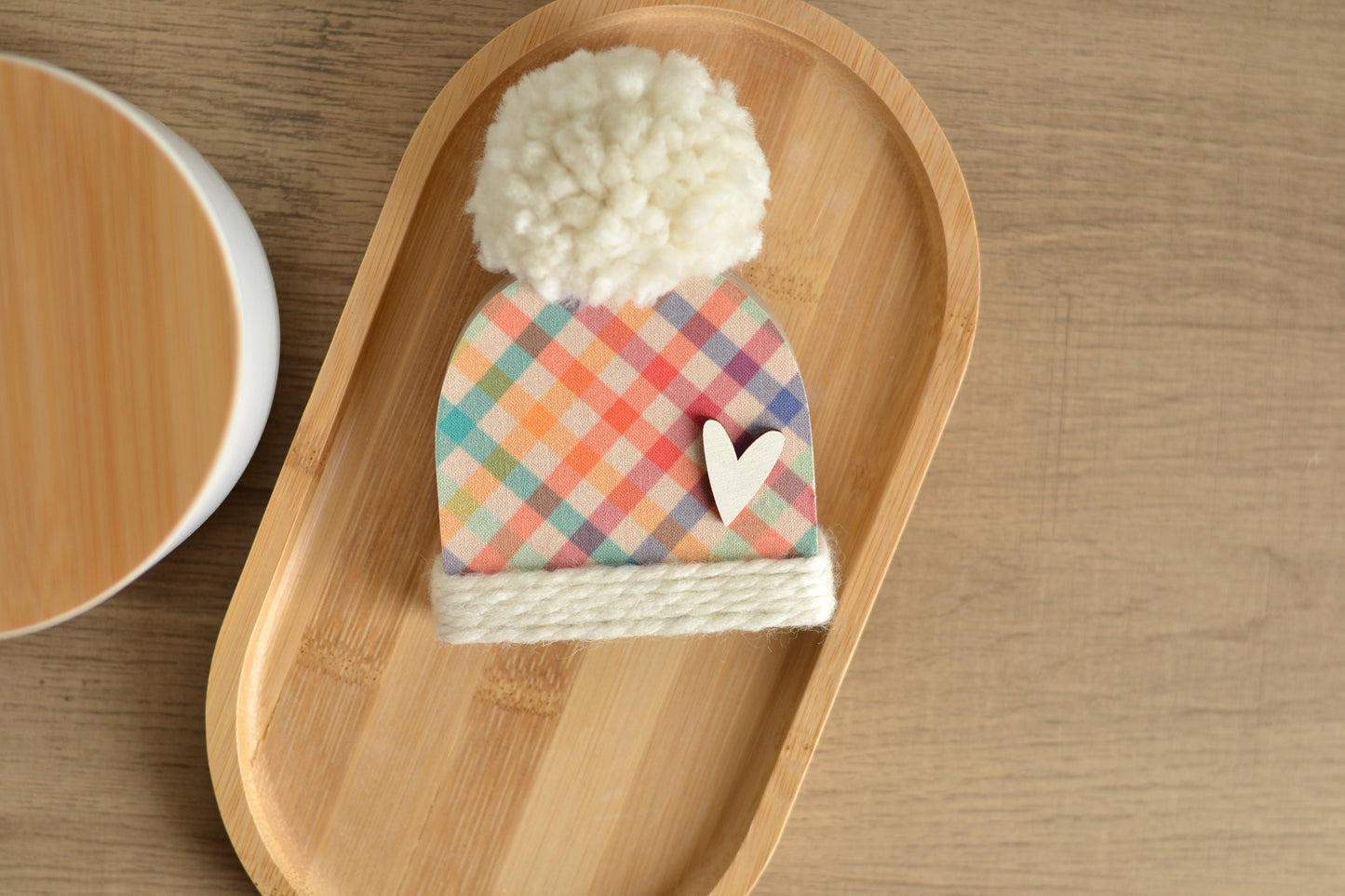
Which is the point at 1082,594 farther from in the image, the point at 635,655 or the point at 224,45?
the point at 224,45

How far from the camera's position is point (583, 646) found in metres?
0.48

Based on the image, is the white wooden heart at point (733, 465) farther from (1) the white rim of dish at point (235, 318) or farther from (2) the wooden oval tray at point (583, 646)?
(1) the white rim of dish at point (235, 318)

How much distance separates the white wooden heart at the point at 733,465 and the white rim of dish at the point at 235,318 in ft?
0.76

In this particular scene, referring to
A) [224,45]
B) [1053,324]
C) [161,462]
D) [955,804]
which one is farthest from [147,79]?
[955,804]

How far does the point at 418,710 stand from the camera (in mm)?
472

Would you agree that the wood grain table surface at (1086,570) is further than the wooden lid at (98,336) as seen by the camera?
Yes

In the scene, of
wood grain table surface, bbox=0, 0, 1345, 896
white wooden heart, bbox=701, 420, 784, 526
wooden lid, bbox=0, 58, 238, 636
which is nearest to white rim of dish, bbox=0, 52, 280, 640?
wooden lid, bbox=0, 58, 238, 636

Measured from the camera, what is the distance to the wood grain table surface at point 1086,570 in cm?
51

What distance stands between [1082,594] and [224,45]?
0.65m

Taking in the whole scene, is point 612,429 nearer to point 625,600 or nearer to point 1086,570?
point 625,600

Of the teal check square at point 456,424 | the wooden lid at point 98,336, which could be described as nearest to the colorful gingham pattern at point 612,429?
the teal check square at point 456,424

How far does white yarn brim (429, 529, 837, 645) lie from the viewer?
0.42 m

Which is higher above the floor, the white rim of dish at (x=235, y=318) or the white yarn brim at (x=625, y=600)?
the white rim of dish at (x=235, y=318)

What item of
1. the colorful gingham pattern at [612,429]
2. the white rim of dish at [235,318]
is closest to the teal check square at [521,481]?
the colorful gingham pattern at [612,429]
